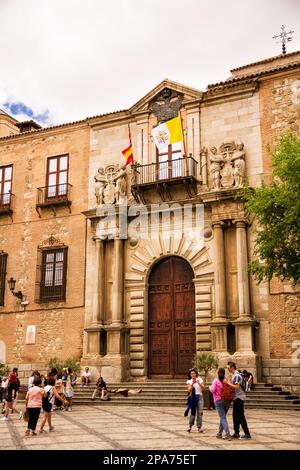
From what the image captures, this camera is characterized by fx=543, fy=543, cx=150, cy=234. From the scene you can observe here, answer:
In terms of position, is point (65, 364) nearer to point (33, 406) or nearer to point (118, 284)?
point (118, 284)

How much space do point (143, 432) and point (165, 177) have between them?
41.5 feet

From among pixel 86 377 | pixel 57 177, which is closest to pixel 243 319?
pixel 86 377

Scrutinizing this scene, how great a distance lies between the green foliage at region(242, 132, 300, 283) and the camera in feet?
50.3

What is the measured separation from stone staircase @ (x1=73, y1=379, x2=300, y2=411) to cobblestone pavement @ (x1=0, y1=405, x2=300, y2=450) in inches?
37.2

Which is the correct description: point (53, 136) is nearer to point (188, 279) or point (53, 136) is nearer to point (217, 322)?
point (188, 279)

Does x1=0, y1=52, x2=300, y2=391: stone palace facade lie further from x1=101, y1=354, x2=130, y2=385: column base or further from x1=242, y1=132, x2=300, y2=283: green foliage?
x1=242, y1=132, x2=300, y2=283: green foliage

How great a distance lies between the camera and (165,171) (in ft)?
72.9

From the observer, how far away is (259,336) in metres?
19.3

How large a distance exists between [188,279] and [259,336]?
12.0ft

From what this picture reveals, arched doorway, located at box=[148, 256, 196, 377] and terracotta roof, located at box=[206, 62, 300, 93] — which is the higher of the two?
terracotta roof, located at box=[206, 62, 300, 93]

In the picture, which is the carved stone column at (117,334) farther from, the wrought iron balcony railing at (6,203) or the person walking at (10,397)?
the wrought iron balcony railing at (6,203)

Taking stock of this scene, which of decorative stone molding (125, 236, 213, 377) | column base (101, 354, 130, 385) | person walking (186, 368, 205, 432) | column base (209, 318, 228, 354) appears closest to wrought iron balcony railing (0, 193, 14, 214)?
decorative stone molding (125, 236, 213, 377)
